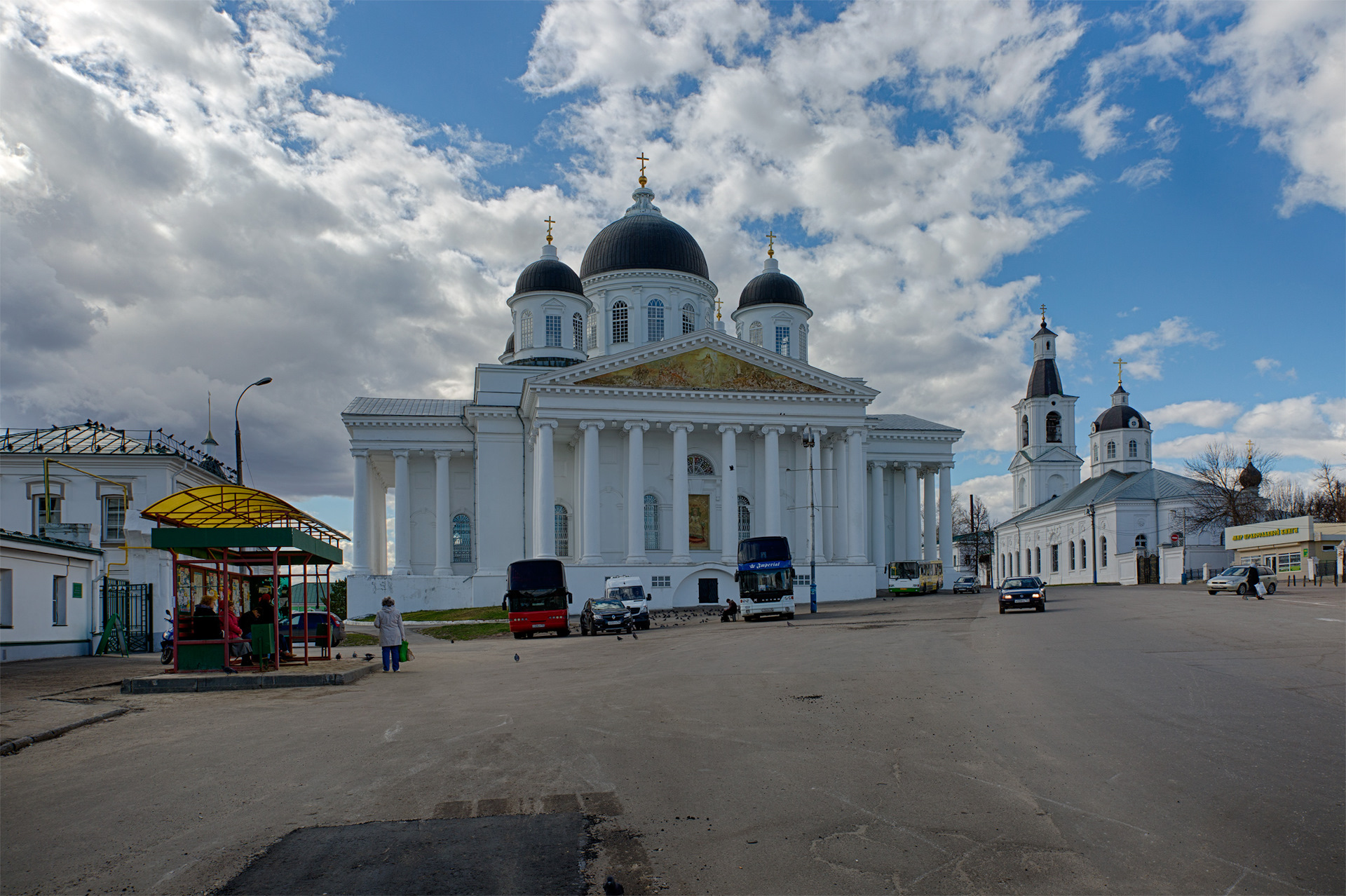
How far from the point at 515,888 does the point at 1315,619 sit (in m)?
25.7

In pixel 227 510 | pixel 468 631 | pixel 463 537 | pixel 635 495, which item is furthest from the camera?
pixel 463 537

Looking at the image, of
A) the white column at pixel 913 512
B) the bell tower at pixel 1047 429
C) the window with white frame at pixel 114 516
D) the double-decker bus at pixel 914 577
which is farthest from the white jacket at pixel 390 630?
the bell tower at pixel 1047 429

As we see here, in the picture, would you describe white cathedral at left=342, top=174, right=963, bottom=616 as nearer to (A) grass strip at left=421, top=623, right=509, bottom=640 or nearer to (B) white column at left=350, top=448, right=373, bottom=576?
(B) white column at left=350, top=448, right=373, bottom=576

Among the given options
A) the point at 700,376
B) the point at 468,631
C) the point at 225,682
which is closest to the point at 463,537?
the point at 700,376

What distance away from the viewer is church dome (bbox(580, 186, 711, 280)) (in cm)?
6103

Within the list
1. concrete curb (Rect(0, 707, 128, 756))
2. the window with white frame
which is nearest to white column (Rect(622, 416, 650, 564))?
the window with white frame

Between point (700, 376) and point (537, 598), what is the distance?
2068 cm

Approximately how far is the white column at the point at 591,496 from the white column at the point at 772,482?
8.89 metres

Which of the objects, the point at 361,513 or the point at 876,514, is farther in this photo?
the point at 876,514

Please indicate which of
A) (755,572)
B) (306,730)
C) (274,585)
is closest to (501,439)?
(755,572)

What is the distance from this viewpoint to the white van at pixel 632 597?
3444cm

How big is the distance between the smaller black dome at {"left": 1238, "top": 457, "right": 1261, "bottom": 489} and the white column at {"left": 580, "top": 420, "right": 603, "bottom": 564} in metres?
58.4

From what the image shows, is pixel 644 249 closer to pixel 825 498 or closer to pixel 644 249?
pixel 644 249

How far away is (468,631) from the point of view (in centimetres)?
3494
